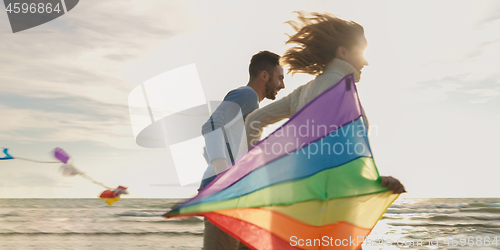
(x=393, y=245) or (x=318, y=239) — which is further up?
(x=318, y=239)

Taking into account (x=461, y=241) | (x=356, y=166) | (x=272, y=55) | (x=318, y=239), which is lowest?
(x=461, y=241)

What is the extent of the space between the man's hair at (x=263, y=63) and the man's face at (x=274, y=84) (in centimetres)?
3

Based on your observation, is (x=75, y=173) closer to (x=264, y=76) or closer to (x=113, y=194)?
(x=113, y=194)

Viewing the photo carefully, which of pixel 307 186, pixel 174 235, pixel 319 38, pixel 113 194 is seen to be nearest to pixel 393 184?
pixel 307 186

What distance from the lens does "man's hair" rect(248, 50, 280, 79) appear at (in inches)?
104

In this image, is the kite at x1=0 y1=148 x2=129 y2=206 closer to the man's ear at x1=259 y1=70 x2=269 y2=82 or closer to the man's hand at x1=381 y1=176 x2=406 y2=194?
the man's ear at x1=259 y1=70 x2=269 y2=82

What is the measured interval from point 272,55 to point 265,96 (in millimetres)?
327

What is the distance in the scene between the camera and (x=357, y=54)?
193cm

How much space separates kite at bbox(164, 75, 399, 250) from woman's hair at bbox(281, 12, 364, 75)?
244 mm

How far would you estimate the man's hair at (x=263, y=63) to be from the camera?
2.65 meters

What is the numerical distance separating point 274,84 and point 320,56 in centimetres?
76

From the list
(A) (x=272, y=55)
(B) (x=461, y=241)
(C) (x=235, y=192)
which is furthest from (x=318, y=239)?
(B) (x=461, y=241)

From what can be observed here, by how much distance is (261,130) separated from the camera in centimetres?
204

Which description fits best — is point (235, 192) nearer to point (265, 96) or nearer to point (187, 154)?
point (187, 154)
